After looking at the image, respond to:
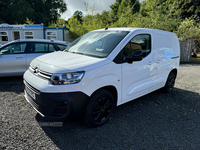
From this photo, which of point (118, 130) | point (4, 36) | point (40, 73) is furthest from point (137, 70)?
point (4, 36)

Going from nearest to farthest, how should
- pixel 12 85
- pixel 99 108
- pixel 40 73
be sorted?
pixel 40 73, pixel 99 108, pixel 12 85

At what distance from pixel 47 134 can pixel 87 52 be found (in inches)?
70.6

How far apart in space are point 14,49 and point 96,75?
4.42m

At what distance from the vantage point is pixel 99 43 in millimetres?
3422

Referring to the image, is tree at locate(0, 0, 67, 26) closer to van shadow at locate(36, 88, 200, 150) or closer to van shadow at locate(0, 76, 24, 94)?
van shadow at locate(0, 76, 24, 94)

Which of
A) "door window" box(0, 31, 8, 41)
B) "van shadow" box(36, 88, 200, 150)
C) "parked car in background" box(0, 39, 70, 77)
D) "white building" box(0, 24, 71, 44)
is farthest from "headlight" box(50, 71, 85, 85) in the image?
"door window" box(0, 31, 8, 41)

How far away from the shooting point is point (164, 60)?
14.3 feet

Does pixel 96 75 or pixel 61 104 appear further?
pixel 96 75

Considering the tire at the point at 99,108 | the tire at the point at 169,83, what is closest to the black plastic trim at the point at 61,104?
the tire at the point at 99,108

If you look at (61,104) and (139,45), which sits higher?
(139,45)

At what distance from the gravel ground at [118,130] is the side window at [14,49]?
2.04 metres

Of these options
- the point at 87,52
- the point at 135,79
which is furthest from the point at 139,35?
the point at 87,52

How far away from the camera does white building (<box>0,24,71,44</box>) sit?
12758mm

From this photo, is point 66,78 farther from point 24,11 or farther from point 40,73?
point 24,11
